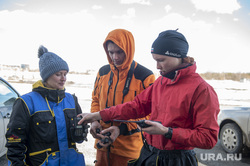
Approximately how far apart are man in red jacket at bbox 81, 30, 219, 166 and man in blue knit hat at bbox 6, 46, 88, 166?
742 millimetres

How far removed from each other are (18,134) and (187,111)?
4.97 ft

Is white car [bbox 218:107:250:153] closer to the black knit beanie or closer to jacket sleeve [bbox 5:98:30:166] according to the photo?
the black knit beanie

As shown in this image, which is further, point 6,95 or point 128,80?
point 6,95

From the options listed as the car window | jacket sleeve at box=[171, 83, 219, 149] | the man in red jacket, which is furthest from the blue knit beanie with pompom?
the car window

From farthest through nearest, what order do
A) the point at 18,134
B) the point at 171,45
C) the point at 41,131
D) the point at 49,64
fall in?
the point at 49,64, the point at 41,131, the point at 18,134, the point at 171,45

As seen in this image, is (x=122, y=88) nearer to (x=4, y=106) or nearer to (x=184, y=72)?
(x=184, y=72)

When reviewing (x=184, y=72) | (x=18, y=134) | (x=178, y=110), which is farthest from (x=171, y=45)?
(x=18, y=134)

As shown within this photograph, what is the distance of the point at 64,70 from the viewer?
87.0 inches

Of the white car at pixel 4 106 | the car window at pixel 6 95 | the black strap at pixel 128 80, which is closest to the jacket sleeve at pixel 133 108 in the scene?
the black strap at pixel 128 80

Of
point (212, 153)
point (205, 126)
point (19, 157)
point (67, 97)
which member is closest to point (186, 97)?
point (205, 126)

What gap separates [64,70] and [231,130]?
14.8ft

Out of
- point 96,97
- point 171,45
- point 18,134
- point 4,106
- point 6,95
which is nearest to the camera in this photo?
point 171,45

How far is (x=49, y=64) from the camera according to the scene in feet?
6.87

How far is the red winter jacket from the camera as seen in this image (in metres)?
1.30
